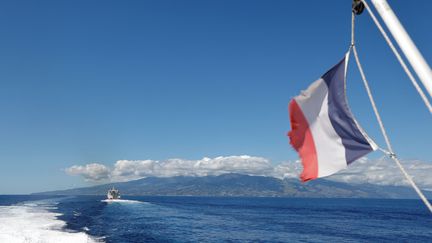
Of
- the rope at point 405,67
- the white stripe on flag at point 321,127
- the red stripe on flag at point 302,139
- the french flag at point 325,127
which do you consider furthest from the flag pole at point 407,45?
the red stripe on flag at point 302,139

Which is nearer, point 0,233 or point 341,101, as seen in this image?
point 341,101

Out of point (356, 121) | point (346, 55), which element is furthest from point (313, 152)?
point (346, 55)

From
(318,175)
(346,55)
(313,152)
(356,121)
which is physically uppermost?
(346,55)

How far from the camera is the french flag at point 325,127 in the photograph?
8305 millimetres

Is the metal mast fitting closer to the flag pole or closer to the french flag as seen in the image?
the flag pole

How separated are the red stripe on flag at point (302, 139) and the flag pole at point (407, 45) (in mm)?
3249

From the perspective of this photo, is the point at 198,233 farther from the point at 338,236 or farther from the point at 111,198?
the point at 111,198

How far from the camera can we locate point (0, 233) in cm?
4503

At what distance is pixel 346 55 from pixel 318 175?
9.76 feet

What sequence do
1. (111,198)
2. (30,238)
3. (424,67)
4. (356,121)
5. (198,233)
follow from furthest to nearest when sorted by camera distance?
(111,198)
(198,233)
(30,238)
(356,121)
(424,67)

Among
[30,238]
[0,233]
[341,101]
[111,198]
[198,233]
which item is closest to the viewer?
[341,101]

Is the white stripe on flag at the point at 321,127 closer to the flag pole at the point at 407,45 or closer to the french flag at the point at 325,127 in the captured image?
the french flag at the point at 325,127

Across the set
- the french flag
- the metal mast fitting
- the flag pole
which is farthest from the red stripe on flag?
the flag pole

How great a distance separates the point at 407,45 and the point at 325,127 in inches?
142
